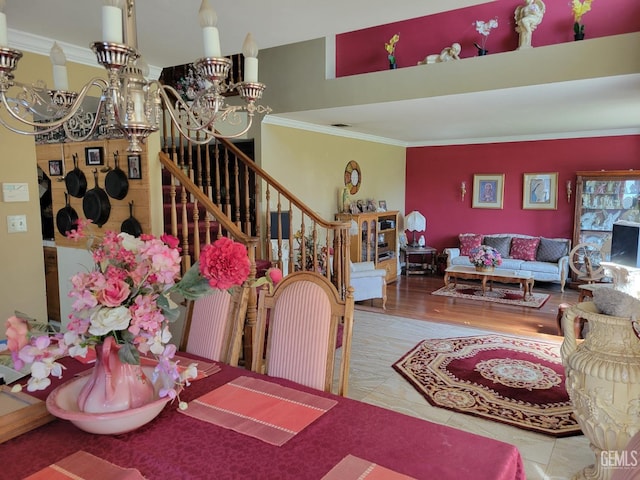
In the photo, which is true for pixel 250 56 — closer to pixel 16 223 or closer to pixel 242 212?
pixel 16 223

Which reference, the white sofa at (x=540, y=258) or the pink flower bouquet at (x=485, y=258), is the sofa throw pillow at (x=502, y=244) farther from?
the pink flower bouquet at (x=485, y=258)

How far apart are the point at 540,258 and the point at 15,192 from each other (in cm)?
738

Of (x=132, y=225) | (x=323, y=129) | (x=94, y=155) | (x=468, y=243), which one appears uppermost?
(x=323, y=129)

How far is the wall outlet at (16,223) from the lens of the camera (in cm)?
300

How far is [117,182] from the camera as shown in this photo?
10.9ft

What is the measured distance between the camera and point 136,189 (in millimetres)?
3273

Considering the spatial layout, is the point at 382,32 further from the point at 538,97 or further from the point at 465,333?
the point at 465,333

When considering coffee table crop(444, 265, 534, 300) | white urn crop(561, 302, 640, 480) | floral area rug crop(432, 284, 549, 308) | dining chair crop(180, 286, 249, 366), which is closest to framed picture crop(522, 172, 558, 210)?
coffee table crop(444, 265, 534, 300)

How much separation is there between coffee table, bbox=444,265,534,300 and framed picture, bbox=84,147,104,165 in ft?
18.2

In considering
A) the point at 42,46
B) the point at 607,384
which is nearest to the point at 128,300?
the point at 607,384

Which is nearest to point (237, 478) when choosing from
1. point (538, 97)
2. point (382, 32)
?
point (538, 97)

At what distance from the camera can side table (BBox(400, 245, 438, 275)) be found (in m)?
8.42

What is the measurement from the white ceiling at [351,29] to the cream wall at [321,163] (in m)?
0.23

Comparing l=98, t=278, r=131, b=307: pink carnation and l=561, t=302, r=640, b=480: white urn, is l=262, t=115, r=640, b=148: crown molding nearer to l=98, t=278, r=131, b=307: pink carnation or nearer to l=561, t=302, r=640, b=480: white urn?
l=561, t=302, r=640, b=480: white urn
